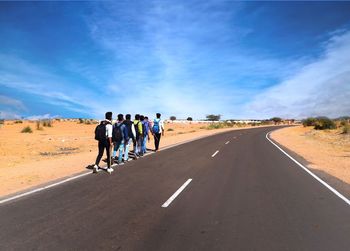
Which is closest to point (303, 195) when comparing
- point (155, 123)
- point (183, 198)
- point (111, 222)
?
point (183, 198)

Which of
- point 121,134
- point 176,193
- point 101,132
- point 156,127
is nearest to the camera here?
point 176,193

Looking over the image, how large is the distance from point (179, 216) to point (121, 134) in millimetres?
7970

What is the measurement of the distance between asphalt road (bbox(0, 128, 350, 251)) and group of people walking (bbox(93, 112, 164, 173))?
Result: 144 centimetres

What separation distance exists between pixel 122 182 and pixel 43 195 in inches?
95.3

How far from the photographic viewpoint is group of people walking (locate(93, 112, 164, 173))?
11625 mm

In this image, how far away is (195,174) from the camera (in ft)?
37.4

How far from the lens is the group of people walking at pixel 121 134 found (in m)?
11.6

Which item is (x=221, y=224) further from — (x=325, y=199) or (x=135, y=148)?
(x=135, y=148)

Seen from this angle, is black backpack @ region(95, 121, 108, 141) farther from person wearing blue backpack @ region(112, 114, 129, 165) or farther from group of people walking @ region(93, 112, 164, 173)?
person wearing blue backpack @ region(112, 114, 129, 165)

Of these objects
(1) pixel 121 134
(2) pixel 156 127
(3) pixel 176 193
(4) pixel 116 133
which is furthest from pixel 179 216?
(2) pixel 156 127

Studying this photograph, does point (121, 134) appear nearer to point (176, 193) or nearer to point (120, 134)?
point (120, 134)

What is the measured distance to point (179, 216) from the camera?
21.2ft

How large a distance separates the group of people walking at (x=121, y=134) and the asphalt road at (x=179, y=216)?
1440mm

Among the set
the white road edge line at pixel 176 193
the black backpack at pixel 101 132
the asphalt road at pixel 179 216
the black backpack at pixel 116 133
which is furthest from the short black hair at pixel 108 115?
the white road edge line at pixel 176 193
